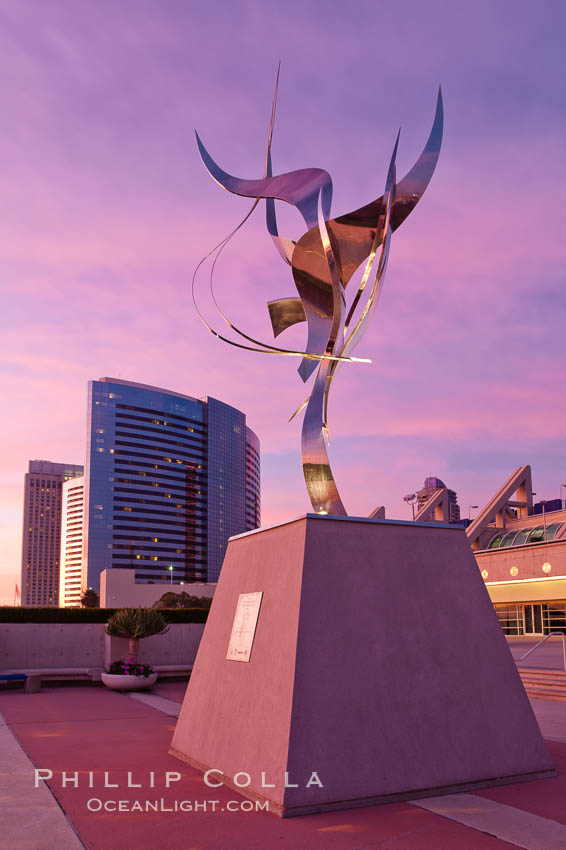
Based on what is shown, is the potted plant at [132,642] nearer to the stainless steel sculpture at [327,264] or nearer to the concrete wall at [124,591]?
the stainless steel sculpture at [327,264]

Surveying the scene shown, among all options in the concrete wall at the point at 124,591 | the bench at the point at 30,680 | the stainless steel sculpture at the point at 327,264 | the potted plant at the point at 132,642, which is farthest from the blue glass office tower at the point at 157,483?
the stainless steel sculpture at the point at 327,264

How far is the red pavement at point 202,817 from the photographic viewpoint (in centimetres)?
479

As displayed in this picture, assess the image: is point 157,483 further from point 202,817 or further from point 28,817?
point 202,817

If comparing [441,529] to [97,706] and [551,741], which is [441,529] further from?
[97,706]

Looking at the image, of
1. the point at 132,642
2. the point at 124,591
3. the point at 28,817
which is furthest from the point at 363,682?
the point at 124,591

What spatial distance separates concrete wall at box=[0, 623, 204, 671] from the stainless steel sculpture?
1207 cm

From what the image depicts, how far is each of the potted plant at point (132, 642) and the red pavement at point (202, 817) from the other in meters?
6.76

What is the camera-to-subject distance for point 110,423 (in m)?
157

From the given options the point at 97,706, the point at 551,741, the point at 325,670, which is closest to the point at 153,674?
the point at 97,706

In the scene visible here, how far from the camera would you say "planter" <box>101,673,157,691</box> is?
623 inches

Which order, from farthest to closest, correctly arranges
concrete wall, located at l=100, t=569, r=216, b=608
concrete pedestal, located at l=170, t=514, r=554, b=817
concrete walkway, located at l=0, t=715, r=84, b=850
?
concrete wall, located at l=100, t=569, r=216, b=608 < concrete pedestal, located at l=170, t=514, r=554, b=817 < concrete walkway, located at l=0, t=715, r=84, b=850

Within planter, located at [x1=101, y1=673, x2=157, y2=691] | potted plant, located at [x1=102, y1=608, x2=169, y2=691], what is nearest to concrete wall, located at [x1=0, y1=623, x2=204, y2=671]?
potted plant, located at [x1=102, y1=608, x2=169, y2=691]

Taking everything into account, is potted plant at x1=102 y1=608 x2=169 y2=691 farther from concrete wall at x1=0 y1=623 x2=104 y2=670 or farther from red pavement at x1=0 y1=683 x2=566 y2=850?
red pavement at x1=0 y1=683 x2=566 y2=850

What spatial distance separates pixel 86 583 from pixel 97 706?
470 ft
